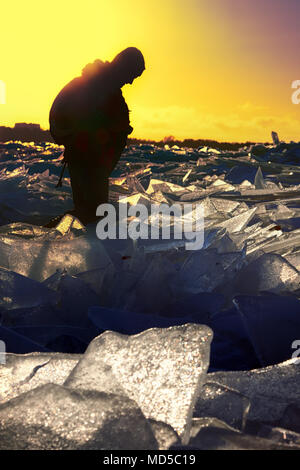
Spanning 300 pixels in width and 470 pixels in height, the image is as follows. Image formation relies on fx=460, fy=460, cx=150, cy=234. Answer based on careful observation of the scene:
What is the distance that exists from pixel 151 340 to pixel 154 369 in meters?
0.07

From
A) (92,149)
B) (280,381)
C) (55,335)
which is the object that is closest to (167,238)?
(55,335)

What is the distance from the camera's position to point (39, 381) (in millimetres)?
968

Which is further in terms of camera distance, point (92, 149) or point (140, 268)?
point (92, 149)

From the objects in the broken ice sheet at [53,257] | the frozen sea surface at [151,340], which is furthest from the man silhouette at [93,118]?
the broken ice sheet at [53,257]

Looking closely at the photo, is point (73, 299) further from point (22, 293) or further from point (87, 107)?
point (87, 107)

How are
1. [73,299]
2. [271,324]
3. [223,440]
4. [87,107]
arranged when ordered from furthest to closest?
[87,107], [73,299], [271,324], [223,440]

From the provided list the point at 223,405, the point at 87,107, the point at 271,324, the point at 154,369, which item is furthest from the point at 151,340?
the point at 87,107

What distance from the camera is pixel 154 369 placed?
910 millimetres

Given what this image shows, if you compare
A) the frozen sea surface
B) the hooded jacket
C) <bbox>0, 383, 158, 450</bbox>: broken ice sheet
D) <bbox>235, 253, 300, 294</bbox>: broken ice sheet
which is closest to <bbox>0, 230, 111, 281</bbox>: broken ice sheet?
the frozen sea surface

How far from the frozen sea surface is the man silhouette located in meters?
1.40

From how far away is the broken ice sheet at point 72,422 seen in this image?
2.48 ft

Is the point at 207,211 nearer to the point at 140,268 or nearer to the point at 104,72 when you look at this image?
the point at 140,268
